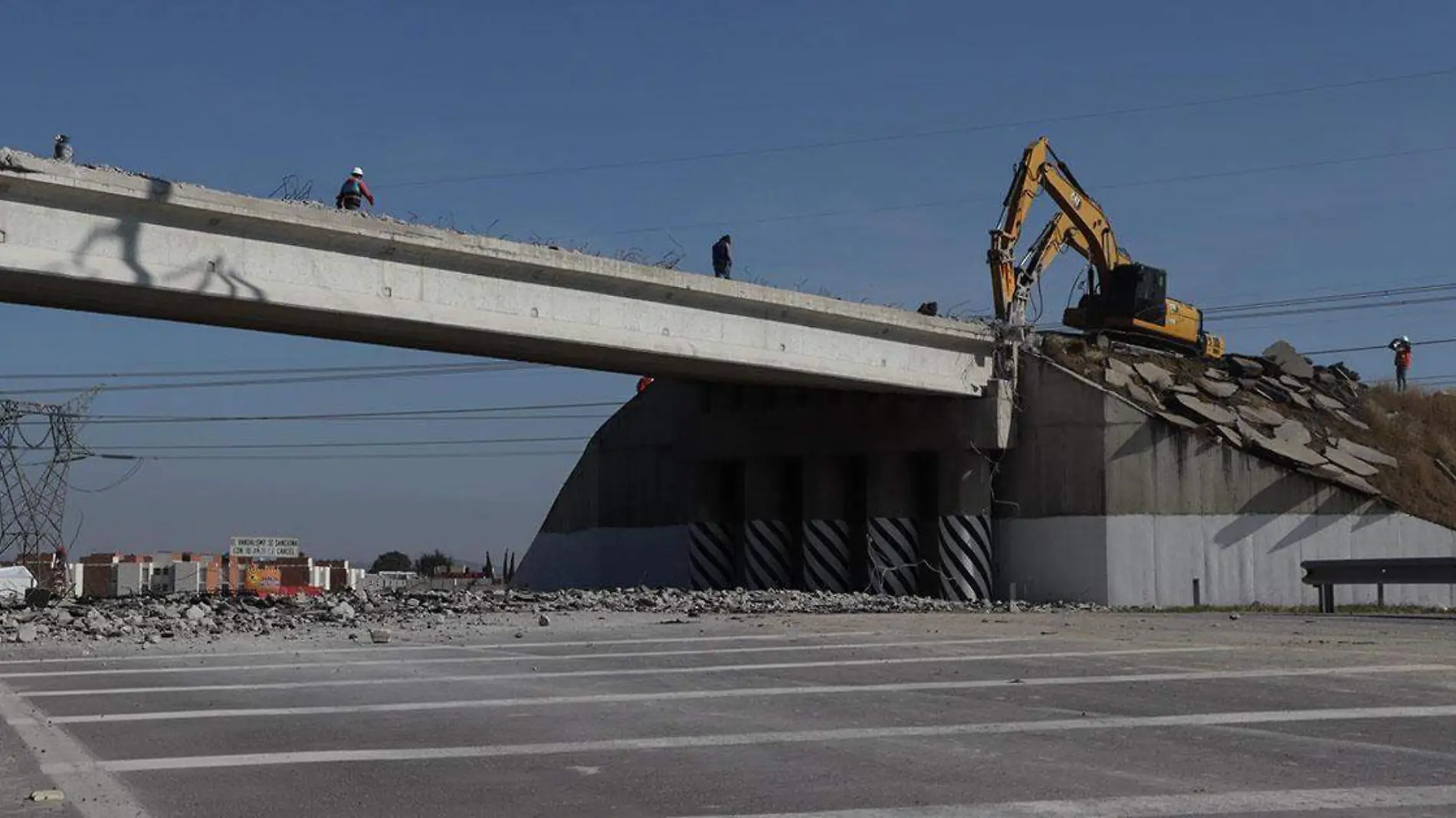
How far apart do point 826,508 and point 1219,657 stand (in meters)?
23.0

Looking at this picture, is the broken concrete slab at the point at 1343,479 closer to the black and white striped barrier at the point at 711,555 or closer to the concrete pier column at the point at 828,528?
the concrete pier column at the point at 828,528

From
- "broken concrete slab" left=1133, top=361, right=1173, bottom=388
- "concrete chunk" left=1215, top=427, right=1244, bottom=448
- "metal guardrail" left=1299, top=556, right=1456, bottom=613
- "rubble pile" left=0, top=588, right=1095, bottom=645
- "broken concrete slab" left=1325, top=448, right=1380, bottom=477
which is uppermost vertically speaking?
"broken concrete slab" left=1133, top=361, right=1173, bottom=388

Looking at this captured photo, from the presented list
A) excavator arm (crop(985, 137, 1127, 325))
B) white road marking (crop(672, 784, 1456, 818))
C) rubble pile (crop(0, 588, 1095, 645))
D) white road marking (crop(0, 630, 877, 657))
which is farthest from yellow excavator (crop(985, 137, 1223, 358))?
white road marking (crop(672, 784, 1456, 818))

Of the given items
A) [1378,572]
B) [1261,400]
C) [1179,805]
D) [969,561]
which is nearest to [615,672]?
[1179,805]

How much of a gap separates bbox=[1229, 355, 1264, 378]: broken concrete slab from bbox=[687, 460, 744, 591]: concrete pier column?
12775 millimetres

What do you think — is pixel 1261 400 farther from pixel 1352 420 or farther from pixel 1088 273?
pixel 1088 273

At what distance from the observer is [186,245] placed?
884 inches

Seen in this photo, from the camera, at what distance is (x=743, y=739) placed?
9.78 meters

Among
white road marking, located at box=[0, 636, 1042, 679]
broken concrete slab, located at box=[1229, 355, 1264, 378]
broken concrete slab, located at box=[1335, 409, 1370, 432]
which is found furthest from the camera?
broken concrete slab, located at box=[1229, 355, 1264, 378]

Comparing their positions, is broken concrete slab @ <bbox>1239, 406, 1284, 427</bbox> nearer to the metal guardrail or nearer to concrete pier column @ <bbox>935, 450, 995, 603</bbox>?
concrete pier column @ <bbox>935, 450, 995, 603</bbox>

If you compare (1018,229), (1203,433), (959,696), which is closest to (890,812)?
(959,696)

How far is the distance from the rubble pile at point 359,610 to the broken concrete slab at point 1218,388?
7147 mm

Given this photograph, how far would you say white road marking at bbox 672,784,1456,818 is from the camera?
7074 mm

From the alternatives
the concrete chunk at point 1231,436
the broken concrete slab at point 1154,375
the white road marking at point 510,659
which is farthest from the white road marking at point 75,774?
the broken concrete slab at point 1154,375
